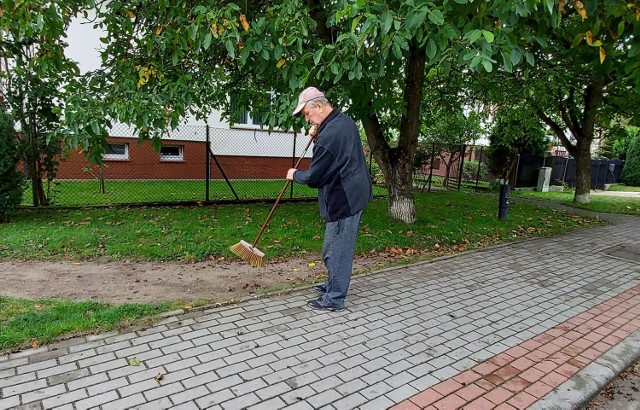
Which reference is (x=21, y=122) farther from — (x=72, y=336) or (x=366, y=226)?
(x=366, y=226)

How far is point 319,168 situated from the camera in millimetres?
3930

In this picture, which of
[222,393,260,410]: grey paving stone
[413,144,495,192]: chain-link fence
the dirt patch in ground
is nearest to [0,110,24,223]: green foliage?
the dirt patch in ground

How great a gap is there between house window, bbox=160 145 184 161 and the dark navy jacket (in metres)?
10.6

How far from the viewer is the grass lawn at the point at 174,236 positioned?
3.77 metres

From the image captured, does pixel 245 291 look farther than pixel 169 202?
No

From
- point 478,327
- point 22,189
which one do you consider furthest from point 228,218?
point 478,327

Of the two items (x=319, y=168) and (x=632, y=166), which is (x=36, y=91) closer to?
(x=319, y=168)

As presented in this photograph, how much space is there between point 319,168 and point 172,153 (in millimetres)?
11087

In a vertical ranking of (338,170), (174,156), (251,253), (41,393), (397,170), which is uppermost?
(338,170)

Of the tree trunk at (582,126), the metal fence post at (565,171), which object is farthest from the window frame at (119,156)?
the metal fence post at (565,171)

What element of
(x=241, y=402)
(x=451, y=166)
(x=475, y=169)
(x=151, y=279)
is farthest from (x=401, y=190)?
(x=475, y=169)

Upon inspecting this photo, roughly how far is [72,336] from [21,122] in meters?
5.91

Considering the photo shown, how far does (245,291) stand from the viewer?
468 centimetres

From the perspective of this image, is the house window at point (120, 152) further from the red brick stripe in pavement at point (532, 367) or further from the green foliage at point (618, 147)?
the green foliage at point (618, 147)
